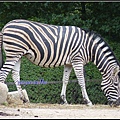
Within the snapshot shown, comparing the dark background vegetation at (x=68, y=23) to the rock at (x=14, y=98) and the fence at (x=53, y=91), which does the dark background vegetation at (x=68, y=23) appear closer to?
the fence at (x=53, y=91)

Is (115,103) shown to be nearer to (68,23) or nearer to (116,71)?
(116,71)

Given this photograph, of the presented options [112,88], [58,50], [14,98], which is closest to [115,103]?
[112,88]

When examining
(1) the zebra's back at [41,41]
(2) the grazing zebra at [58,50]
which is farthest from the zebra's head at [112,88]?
(1) the zebra's back at [41,41]

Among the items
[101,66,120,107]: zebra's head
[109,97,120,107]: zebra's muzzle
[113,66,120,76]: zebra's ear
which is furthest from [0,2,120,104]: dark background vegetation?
[113,66,120,76]: zebra's ear

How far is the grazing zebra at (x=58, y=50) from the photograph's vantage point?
10539mm

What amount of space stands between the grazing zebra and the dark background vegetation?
1818mm

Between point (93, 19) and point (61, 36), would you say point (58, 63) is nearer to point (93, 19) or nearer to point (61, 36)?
point (61, 36)

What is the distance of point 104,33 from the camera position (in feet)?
51.5

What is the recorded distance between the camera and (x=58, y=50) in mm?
11016

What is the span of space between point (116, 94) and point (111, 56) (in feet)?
3.22

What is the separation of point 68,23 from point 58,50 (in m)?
4.53

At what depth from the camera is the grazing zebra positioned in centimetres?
1054

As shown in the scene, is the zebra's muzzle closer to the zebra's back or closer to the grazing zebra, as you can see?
the grazing zebra

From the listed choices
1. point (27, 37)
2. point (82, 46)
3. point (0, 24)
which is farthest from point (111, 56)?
point (0, 24)
